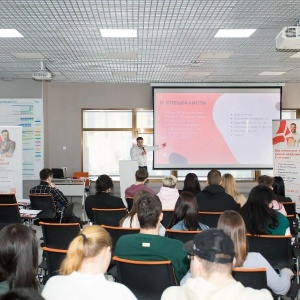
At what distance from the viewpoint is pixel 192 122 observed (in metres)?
12.1

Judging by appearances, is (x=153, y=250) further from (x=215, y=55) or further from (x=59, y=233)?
(x=215, y=55)

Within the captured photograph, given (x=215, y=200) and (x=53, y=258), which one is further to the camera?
(x=215, y=200)

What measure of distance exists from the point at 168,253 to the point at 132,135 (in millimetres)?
9681

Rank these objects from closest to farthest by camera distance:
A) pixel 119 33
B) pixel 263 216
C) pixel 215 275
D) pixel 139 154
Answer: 1. pixel 215 275
2. pixel 263 216
3. pixel 119 33
4. pixel 139 154

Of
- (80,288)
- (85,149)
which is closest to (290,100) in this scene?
(85,149)

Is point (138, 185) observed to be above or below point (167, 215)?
above

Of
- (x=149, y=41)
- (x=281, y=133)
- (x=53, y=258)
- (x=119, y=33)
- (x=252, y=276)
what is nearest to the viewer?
(x=252, y=276)

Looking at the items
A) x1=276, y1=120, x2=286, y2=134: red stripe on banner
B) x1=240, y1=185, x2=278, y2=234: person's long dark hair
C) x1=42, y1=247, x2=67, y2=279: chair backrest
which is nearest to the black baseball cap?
x1=42, y1=247, x2=67, y2=279: chair backrest

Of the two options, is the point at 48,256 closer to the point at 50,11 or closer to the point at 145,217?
the point at 145,217

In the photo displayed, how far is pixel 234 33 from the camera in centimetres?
689

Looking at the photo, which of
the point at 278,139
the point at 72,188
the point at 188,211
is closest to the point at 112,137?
the point at 72,188

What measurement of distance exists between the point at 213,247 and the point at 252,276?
0.97m

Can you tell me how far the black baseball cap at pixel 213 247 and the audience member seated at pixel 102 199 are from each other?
415 centimetres

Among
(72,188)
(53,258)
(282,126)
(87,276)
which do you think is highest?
(282,126)
